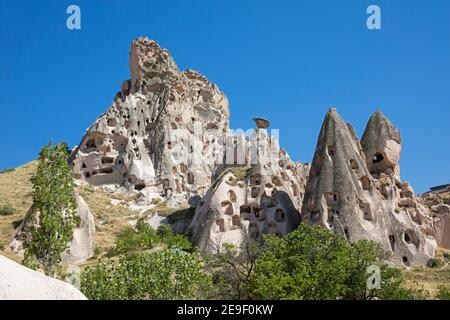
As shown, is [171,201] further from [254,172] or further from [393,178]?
[393,178]

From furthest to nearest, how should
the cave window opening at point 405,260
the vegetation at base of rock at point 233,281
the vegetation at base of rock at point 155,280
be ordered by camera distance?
1. the cave window opening at point 405,260
2. the vegetation at base of rock at point 233,281
3. the vegetation at base of rock at point 155,280

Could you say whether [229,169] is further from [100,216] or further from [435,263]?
[435,263]

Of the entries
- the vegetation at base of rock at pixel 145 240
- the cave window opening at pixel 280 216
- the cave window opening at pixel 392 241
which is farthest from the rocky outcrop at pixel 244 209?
the cave window opening at pixel 392 241

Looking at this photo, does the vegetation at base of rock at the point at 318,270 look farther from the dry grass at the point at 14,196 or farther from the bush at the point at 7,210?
the bush at the point at 7,210

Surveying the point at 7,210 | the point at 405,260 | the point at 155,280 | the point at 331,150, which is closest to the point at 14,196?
the point at 7,210

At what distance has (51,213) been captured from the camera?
945 inches

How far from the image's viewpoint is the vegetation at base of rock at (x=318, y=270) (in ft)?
75.1

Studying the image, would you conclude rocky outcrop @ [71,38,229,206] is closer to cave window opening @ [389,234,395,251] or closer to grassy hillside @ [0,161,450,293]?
grassy hillside @ [0,161,450,293]

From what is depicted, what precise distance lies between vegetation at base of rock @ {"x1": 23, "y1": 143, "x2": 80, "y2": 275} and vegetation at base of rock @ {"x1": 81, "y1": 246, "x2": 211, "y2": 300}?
432cm

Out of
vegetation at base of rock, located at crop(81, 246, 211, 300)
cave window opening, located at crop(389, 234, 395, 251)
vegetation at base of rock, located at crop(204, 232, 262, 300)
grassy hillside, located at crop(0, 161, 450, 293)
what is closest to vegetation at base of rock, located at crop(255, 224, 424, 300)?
vegetation at base of rock, located at crop(204, 232, 262, 300)

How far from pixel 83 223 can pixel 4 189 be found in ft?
66.5

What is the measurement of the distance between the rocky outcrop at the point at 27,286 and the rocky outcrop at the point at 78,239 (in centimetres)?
2767

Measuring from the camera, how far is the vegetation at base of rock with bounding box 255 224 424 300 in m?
22.9
